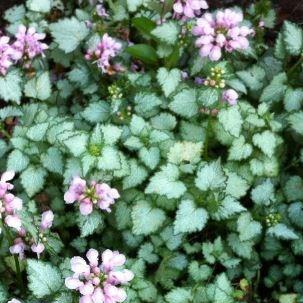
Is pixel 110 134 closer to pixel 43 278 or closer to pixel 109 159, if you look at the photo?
pixel 109 159

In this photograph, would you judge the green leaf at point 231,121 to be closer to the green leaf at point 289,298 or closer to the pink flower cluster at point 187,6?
the pink flower cluster at point 187,6

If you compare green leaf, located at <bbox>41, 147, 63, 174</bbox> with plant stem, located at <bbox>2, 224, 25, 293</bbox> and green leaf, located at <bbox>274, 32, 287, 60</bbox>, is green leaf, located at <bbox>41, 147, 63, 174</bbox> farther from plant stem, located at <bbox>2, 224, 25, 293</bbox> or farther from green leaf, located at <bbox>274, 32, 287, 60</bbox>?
green leaf, located at <bbox>274, 32, 287, 60</bbox>

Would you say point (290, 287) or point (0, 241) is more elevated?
point (0, 241)

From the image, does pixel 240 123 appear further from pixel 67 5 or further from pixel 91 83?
pixel 67 5

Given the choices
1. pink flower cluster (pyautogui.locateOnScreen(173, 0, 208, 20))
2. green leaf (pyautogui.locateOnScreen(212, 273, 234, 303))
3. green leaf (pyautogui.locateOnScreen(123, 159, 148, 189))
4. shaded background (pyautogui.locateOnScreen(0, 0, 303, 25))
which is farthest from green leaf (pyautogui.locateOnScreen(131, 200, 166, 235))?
shaded background (pyautogui.locateOnScreen(0, 0, 303, 25))

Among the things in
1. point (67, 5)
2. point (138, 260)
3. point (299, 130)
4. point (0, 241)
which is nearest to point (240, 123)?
point (299, 130)

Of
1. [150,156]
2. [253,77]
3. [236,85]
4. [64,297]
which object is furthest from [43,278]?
[253,77]
